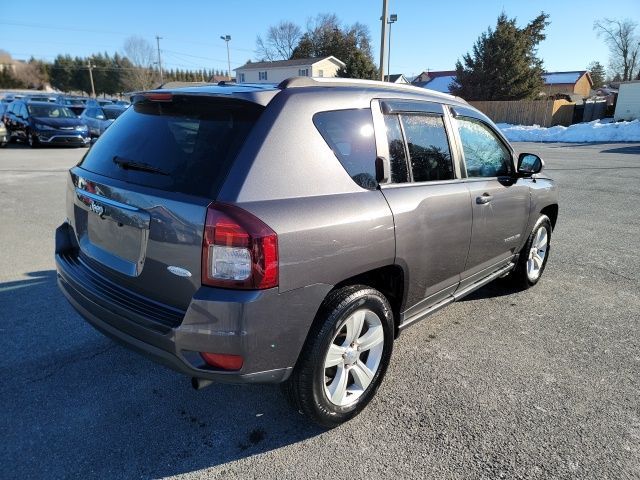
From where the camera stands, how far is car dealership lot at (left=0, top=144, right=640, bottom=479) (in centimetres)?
232

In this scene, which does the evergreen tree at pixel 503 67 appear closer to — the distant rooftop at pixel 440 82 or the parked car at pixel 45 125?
the distant rooftop at pixel 440 82

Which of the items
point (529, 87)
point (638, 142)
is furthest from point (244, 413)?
point (529, 87)

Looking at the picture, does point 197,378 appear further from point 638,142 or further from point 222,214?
point 638,142

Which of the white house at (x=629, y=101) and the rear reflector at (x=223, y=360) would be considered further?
the white house at (x=629, y=101)

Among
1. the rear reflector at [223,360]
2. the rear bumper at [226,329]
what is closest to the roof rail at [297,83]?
the rear bumper at [226,329]

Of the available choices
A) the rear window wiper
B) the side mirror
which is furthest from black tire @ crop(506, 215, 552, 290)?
the rear window wiper

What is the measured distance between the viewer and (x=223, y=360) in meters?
2.11

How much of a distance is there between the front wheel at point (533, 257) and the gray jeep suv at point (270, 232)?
5.41 feet

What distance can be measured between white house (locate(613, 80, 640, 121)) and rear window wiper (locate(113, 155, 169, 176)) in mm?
41501

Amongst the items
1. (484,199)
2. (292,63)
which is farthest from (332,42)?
(484,199)

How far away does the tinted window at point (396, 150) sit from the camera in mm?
2779

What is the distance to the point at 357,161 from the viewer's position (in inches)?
101

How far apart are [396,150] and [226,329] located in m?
1.54

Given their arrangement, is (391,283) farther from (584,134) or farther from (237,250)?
(584,134)
